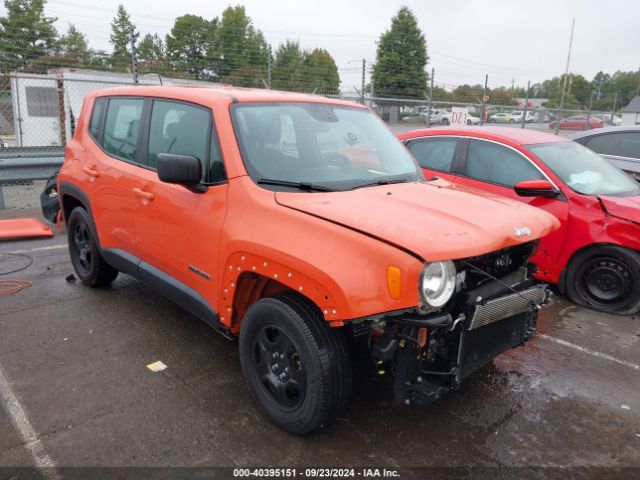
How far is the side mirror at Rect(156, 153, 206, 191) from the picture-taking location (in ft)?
10.3

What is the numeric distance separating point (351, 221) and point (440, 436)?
4.71ft

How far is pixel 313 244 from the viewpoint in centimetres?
266

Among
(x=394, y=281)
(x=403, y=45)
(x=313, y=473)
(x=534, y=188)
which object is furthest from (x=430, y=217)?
(x=403, y=45)

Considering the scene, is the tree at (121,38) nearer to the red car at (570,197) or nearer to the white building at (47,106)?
the white building at (47,106)

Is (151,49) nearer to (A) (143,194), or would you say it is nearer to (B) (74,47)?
(B) (74,47)

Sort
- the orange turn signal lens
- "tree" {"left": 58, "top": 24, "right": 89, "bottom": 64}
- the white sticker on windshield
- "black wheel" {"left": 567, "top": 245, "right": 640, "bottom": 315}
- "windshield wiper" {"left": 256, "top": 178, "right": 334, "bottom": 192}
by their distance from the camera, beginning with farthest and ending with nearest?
"tree" {"left": 58, "top": 24, "right": 89, "bottom": 64} → the white sticker on windshield → "black wheel" {"left": 567, "top": 245, "right": 640, "bottom": 315} → "windshield wiper" {"left": 256, "top": 178, "right": 334, "bottom": 192} → the orange turn signal lens

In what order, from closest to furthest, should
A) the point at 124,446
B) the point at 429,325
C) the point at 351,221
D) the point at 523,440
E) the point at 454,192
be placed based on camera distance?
the point at 429,325, the point at 351,221, the point at 124,446, the point at 523,440, the point at 454,192

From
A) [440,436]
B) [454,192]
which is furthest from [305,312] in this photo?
[454,192]

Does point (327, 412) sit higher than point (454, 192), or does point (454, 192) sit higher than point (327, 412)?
point (454, 192)

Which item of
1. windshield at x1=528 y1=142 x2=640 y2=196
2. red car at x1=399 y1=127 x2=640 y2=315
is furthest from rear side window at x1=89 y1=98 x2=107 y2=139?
windshield at x1=528 y1=142 x2=640 y2=196

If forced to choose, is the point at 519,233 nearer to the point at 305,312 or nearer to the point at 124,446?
the point at 305,312

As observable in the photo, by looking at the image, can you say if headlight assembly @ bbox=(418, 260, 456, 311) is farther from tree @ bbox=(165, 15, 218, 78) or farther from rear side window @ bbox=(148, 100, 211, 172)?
tree @ bbox=(165, 15, 218, 78)

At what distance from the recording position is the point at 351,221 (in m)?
2.66

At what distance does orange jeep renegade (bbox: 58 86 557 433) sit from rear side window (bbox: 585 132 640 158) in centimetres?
504
